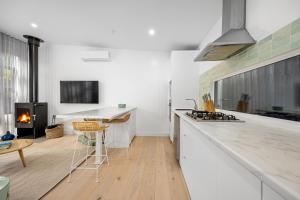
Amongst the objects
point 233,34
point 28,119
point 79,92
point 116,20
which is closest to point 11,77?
point 28,119

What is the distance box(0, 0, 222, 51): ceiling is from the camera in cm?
263

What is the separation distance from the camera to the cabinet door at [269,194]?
447mm

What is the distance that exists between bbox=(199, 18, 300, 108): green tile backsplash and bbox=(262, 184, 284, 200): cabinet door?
109 centimetres

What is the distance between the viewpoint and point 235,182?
0.72 m

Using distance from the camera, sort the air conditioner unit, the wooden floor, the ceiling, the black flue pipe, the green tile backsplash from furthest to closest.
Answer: the air conditioner unit, the black flue pipe, the ceiling, the wooden floor, the green tile backsplash

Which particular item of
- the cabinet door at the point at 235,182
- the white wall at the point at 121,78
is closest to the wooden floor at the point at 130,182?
the cabinet door at the point at 235,182

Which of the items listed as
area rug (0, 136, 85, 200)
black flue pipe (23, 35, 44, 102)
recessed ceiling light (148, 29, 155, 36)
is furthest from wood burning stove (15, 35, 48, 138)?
recessed ceiling light (148, 29, 155, 36)

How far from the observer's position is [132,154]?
10.5 feet

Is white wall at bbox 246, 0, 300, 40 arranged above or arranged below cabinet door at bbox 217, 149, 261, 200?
above

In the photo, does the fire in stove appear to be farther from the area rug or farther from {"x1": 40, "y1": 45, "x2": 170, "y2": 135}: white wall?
the area rug

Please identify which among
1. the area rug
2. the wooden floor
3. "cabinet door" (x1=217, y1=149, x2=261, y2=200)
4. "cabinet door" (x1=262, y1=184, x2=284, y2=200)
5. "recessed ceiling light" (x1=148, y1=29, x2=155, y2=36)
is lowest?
the wooden floor

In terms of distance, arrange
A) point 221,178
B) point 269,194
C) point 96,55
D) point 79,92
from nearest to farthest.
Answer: point 269,194 < point 221,178 < point 96,55 < point 79,92

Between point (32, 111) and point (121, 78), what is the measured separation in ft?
8.30

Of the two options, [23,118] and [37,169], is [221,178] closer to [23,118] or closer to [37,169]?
[37,169]
